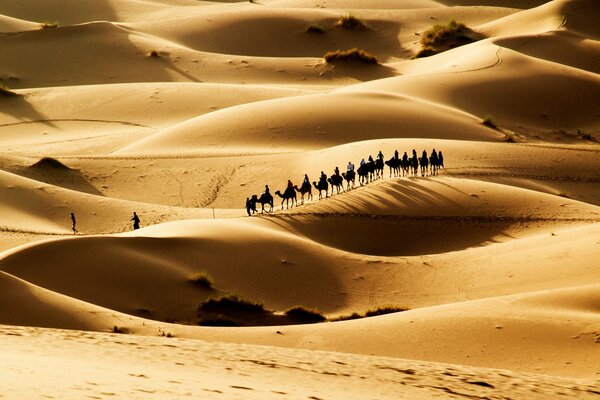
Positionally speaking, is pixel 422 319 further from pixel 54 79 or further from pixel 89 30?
pixel 89 30

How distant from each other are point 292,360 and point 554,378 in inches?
140

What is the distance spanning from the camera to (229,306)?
23.3m

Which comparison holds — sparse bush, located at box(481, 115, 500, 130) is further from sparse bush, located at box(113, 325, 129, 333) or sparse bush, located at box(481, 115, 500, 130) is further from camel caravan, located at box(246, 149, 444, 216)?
sparse bush, located at box(113, 325, 129, 333)

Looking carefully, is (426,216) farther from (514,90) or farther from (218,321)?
(514,90)

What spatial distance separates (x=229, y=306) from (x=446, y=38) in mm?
43995

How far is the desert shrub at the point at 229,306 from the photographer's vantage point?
23.2m

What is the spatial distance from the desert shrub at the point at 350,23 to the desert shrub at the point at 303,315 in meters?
47.1

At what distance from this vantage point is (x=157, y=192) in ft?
126

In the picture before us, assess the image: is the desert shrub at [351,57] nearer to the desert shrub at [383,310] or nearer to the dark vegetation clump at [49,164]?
the dark vegetation clump at [49,164]

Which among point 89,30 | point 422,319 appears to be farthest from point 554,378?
point 89,30

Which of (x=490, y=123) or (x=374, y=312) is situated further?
(x=490, y=123)

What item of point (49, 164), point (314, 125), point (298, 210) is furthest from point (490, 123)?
point (298, 210)

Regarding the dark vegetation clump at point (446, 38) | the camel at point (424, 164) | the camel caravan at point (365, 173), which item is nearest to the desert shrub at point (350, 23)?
the dark vegetation clump at point (446, 38)

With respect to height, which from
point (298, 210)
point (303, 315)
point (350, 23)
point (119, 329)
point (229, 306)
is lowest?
point (303, 315)
